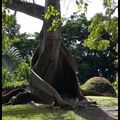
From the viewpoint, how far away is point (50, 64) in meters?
16.1

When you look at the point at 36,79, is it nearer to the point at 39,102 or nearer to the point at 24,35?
the point at 39,102

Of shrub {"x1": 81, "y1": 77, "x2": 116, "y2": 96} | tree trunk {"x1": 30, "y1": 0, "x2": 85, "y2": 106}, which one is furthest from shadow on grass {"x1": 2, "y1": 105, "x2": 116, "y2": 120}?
shrub {"x1": 81, "y1": 77, "x2": 116, "y2": 96}

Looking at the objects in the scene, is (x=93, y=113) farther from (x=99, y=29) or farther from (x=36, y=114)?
(x=99, y=29)

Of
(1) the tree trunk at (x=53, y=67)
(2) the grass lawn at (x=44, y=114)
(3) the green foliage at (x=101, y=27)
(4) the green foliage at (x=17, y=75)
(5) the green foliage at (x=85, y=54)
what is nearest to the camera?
(2) the grass lawn at (x=44, y=114)

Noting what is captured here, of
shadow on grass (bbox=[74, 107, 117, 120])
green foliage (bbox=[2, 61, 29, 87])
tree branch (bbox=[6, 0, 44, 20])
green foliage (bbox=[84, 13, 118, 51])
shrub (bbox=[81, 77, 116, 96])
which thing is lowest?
shadow on grass (bbox=[74, 107, 117, 120])

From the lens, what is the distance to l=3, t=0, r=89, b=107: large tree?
15475 millimetres

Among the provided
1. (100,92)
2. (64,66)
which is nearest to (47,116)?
(64,66)

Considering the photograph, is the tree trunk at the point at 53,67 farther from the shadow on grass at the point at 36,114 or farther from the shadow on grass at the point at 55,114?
the shadow on grass at the point at 55,114

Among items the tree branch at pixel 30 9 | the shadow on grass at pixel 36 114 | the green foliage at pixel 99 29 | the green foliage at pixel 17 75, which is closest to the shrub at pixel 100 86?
the green foliage at pixel 17 75

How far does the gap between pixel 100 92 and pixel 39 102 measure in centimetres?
720

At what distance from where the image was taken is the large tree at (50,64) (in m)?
15.5

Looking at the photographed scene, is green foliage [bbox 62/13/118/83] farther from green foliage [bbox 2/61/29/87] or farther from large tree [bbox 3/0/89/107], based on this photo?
large tree [bbox 3/0/89/107]

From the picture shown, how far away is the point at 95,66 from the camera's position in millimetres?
38281

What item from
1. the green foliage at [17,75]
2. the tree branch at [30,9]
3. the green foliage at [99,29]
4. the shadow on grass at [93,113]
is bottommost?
the shadow on grass at [93,113]
